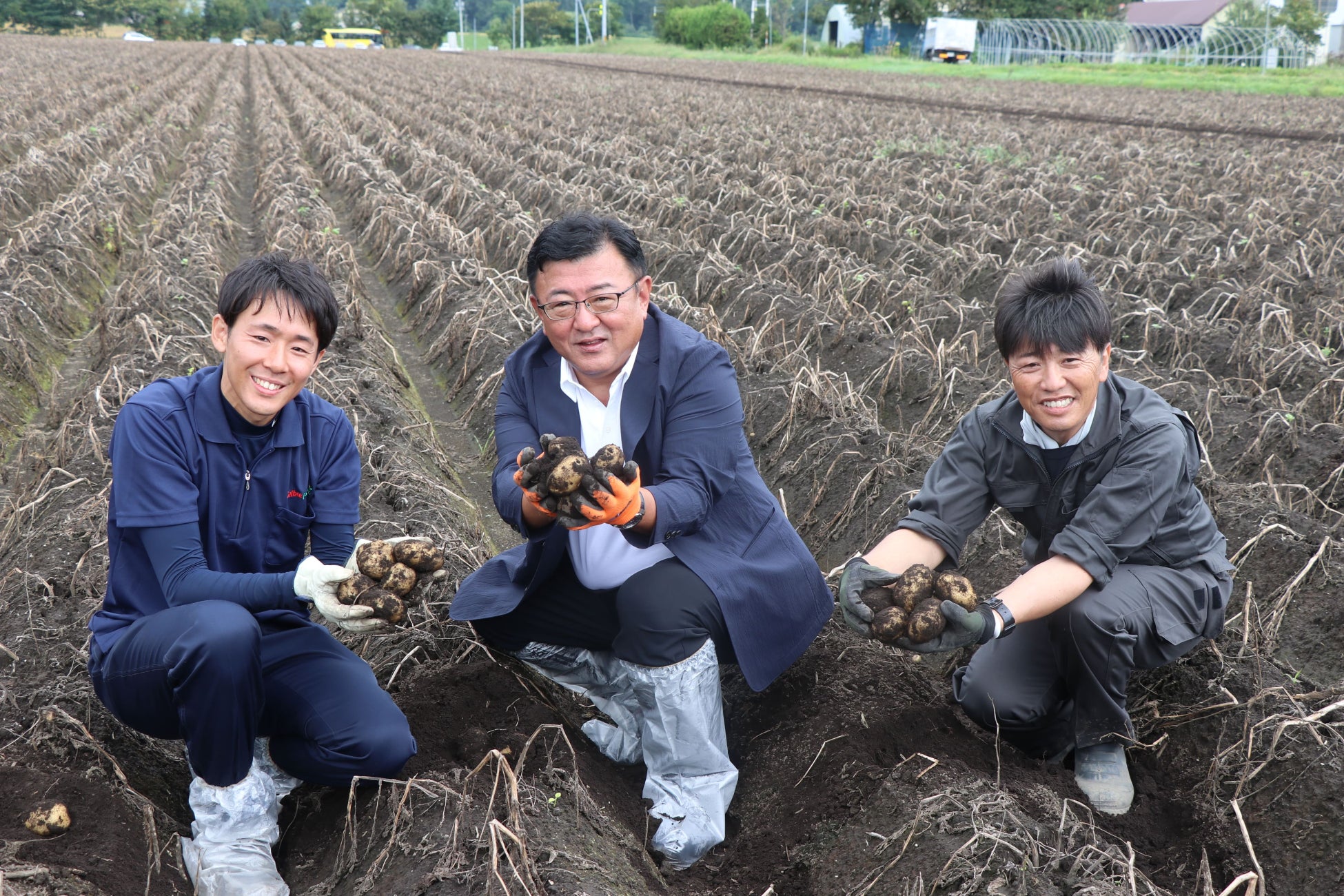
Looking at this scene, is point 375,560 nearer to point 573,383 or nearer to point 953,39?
point 573,383

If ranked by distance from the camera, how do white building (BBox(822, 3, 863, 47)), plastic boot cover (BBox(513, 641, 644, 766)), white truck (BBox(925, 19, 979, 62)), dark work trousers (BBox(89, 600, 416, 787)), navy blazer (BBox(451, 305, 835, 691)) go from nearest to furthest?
dark work trousers (BBox(89, 600, 416, 787)), navy blazer (BBox(451, 305, 835, 691)), plastic boot cover (BBox(513, 641, 644, 766)), white truck (BBox(925, 19, 979, 62)), white building (BBox(822, 3, 863, 47))

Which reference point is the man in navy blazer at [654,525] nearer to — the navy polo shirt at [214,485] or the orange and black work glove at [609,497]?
the orange and black work glove at [609,497]

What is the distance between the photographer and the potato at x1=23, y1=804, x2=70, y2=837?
82.5 inches

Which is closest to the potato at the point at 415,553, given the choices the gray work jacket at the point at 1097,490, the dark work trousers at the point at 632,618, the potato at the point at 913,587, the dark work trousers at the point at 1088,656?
the dark work trousers at the point at 632,618

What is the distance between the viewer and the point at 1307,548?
125 inches

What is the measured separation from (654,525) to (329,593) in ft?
2.34

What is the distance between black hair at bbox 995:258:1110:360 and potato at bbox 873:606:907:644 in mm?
Answer: 668

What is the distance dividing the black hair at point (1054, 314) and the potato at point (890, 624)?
668 millimetres

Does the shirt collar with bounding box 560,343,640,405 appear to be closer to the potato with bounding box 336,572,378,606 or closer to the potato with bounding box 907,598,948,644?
the potato with bounding box 336,572,378,606

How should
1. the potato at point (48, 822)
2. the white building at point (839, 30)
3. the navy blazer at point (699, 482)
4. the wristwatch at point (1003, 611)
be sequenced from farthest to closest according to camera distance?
the white building at point (839, 30)
the navy blazer at point (699, 482)
the wristwatch at point (1003, 611)
the potato at point (48, 822)

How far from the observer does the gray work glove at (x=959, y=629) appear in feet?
7.04

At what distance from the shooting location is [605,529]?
256 cm

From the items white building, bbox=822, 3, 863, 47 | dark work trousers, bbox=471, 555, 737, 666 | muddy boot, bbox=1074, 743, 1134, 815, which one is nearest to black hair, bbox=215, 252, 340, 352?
dark work trousers, bbox=471, 555, 737, 666

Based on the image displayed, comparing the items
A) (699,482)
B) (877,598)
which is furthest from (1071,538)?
(699,482)
